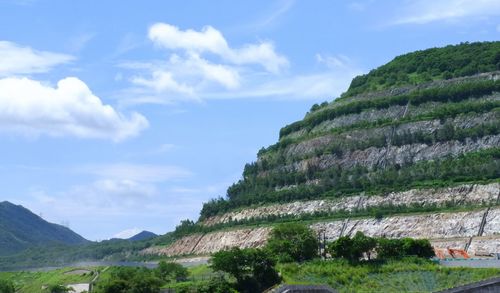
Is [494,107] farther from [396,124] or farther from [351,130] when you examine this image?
[351,130]

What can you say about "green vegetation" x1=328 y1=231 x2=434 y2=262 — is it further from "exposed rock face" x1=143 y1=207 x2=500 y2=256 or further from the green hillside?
the green hillside

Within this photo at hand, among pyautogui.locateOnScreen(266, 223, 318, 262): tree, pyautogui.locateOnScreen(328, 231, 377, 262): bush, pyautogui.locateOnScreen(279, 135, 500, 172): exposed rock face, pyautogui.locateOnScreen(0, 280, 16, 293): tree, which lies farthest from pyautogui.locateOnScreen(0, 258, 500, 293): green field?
pyautogui.locateOnScreen(279, 135, 500, 172): exposed rock face

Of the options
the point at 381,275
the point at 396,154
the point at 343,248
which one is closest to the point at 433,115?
the point at 396,154

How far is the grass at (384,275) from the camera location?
89375 mm

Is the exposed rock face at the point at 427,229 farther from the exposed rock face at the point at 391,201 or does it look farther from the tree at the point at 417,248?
the tree at the point at 417,248

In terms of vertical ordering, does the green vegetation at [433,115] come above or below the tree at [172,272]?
above

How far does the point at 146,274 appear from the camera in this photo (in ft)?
351

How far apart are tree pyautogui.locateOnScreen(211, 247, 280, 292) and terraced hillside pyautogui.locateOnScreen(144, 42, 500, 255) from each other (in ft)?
116

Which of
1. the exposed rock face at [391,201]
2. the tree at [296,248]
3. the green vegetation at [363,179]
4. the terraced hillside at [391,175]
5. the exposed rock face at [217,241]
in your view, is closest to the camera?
the tree at [296,248]

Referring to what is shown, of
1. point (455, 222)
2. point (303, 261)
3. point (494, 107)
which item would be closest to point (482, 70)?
point (494, 107)

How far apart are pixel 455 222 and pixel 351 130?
172 ft

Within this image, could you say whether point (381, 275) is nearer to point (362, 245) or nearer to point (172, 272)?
point (362, 245)

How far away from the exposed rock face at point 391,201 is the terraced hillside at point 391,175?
0.19 m

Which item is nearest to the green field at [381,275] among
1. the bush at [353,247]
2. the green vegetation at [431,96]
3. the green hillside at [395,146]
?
the bush at [353,247]
